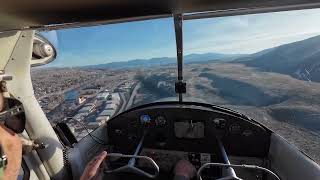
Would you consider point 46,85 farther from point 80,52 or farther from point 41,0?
point 41,0

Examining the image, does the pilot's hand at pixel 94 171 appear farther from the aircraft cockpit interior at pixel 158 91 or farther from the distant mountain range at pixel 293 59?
the distant mountain range at pixel 293 59

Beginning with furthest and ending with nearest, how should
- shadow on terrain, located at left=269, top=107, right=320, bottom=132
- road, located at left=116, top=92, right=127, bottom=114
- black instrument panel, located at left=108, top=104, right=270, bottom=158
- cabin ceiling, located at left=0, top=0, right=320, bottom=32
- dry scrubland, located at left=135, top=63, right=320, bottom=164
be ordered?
shadow on terrain, located at left=269, top=107, right=320, bottom=132, dry scrubland, located at left=135, top=63, right=320, bottom=164, road, located at left=116, top=92, right=127, bottom=114, black instrument panel, located at left=108, top=104, right=270, bottom=158, cabin ceiling, located at left=0, top=0, right=320, bottom=32

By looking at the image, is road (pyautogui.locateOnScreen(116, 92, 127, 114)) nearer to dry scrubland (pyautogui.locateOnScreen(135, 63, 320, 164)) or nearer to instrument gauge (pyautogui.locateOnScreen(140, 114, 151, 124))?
dry scrubland (pyautogui.locateOnScreen(135, 63, 320, 164))

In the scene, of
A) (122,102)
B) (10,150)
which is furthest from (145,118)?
(10,150)

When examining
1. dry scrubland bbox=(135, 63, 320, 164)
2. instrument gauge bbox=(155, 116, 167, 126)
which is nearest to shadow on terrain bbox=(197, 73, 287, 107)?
dry scrubland bbox=(135, 63, 320, 164)

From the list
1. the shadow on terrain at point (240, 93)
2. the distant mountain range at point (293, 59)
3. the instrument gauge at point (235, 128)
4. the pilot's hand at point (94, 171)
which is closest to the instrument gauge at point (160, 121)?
the instrument gauge at point (235, 128)

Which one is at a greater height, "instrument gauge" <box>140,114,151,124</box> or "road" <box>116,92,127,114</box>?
"road" <box>116,92,127,114</box>

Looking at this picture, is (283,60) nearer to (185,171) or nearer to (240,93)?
(240,93)
